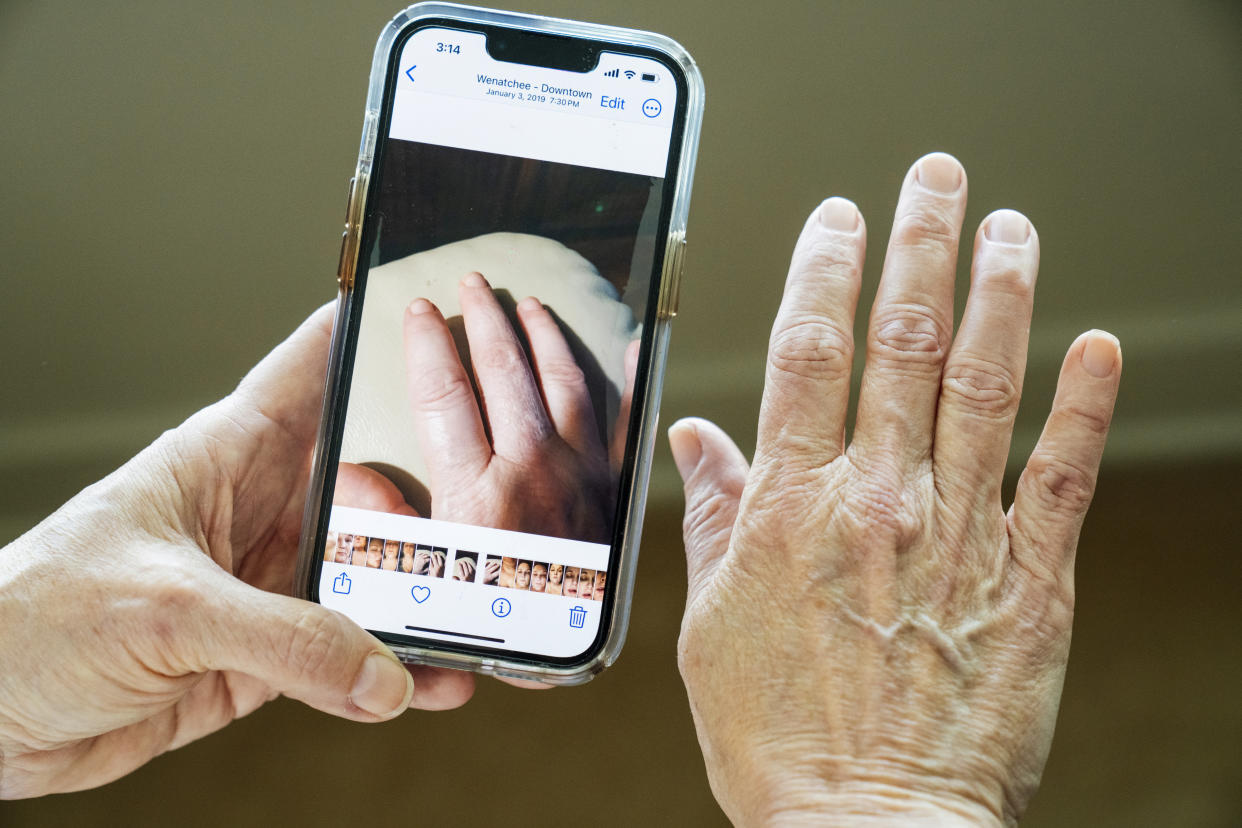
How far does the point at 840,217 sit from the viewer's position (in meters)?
0.46

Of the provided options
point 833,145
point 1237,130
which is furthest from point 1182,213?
point 833,145

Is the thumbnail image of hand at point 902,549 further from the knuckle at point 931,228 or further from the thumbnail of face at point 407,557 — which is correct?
the thumbnail of face at point 407,557

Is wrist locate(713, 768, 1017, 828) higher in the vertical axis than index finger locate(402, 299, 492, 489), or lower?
lower

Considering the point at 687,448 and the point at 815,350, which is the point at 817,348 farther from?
the point at 687,448

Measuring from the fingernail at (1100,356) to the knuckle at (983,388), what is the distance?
0.04m

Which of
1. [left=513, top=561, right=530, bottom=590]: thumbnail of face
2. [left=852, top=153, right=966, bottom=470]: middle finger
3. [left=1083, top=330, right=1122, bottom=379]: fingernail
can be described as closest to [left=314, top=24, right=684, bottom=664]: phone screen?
[left=513, top=561, right=530, bottom=590]: thumbnail of face

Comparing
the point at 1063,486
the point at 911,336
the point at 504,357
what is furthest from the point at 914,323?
the point at 504,357

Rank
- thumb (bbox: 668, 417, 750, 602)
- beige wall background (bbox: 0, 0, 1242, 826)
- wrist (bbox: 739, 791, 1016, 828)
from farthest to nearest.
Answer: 1. beige wall background (bbox: 0, 0, 1242, 826)
2. thumb (bbox: 668, 417, 750, 602)
3. wrist (bbox: 739, 791, 1016, 828)

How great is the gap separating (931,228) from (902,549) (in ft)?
0.53

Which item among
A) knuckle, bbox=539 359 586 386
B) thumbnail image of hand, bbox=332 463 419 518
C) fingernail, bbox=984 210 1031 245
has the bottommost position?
thumbnail image of hand, bbox=332 463 419 518

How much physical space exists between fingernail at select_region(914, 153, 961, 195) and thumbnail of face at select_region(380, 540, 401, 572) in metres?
0.33

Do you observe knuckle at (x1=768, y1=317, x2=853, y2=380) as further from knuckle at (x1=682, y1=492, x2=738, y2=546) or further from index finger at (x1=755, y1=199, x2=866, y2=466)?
knuckle at (x1=682, y1=492, x2=738, y2=546)

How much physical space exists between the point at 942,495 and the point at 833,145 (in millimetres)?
374

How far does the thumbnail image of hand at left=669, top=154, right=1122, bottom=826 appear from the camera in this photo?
1.40ft
